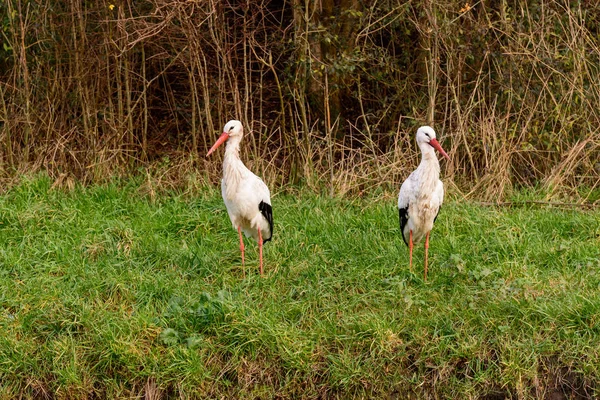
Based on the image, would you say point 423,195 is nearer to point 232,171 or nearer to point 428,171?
point 428,171

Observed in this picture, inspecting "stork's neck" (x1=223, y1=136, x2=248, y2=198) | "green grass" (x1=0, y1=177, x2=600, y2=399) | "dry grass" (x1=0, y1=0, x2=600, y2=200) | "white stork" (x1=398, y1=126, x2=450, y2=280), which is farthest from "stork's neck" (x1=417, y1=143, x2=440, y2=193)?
"dry grass" (x1=0, y1=0, x2=600, y2=200)

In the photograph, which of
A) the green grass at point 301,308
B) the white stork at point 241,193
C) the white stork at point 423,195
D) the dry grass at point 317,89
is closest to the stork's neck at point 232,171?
the white stork at point 241,193

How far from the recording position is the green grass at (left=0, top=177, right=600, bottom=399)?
550 cm

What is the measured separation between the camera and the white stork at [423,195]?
6.52 metres

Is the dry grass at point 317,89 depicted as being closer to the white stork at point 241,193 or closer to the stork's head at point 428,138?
the white stork at point 241,193

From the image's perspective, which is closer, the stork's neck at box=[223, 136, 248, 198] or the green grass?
the green grass

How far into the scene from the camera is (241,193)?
667 centimetres

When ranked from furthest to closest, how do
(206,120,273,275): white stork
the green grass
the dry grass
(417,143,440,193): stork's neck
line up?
the dry grass → (206,120,273,275): white stork → (417,143,440,193): stork's neck → the green grass

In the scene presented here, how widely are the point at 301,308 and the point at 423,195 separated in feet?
3.94

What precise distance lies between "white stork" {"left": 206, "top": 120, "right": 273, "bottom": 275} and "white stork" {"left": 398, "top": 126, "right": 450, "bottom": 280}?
0.97 m

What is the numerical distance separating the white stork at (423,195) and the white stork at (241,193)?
97 centimetres

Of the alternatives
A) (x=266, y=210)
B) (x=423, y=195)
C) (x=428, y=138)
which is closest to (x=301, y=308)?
(x=266, y=210)

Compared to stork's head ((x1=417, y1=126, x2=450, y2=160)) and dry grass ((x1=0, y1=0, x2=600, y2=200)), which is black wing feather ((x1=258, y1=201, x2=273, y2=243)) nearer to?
stork's head ((x1=417, y1=126, x2=450, y2=160))

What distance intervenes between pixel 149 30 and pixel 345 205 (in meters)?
2.19
